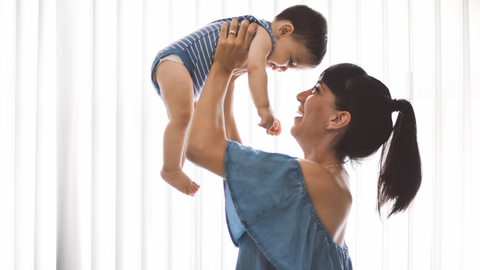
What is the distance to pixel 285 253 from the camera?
73cm

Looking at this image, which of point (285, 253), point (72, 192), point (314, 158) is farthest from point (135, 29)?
point (285, 253)

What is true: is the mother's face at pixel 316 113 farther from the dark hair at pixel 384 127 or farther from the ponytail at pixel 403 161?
the ponytail at pixel 403 161

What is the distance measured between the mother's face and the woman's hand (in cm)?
22

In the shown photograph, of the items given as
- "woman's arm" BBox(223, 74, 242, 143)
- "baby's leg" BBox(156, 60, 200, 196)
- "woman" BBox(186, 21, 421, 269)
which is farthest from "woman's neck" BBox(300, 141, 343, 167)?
"baby's leg" BBox(156, 60, 200, 196)

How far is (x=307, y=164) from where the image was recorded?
0.79 m

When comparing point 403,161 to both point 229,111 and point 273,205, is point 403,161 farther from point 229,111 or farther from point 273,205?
point 229,111

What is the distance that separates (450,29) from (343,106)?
1420mm

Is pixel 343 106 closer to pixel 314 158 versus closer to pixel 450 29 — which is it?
pixel 314 158

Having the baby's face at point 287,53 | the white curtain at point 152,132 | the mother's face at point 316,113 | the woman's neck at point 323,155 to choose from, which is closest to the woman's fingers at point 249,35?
the baby's face at point 287,53

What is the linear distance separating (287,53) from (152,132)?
0.86 meters

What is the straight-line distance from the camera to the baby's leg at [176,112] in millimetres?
875

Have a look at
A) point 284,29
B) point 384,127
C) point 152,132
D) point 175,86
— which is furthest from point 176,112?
point 152,132

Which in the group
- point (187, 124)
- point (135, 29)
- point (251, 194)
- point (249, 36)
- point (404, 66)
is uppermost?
point (135, 29)

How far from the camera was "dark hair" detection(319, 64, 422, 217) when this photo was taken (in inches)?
33.4
